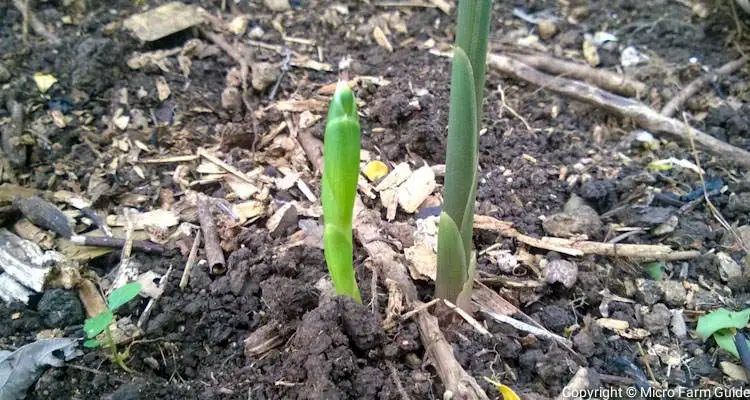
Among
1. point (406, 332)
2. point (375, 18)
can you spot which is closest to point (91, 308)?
point (406, 332)

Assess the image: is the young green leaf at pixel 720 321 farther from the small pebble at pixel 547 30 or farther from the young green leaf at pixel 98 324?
the small pebble at pixel 547 30

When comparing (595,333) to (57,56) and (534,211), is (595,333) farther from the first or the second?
(57,56)

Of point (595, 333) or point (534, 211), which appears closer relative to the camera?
point (595, 333)

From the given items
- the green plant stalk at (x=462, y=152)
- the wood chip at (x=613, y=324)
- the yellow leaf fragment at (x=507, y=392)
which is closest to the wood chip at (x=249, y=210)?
the green plant stalk at (x=462, y=152)

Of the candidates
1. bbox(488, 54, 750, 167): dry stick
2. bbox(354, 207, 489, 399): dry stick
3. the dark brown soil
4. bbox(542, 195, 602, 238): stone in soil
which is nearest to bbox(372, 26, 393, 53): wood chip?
the dark brown soil

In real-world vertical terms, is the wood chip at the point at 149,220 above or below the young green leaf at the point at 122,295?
below

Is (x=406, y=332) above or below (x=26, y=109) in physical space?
below

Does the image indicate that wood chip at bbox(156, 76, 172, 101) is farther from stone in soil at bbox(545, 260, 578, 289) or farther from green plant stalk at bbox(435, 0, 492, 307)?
stone in soil at bbox(545, 260, 578, 289)
